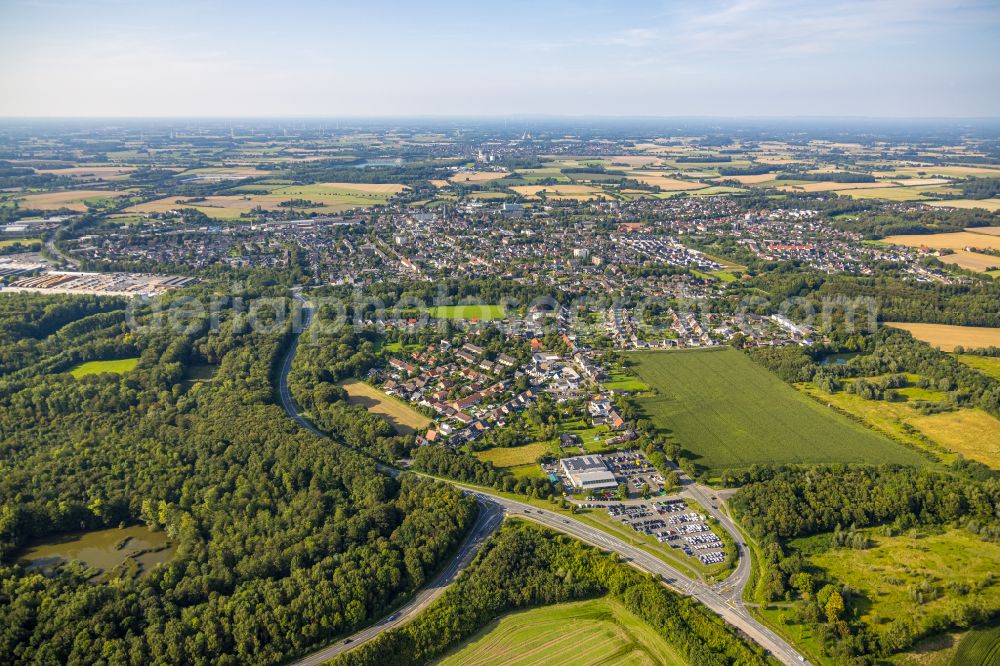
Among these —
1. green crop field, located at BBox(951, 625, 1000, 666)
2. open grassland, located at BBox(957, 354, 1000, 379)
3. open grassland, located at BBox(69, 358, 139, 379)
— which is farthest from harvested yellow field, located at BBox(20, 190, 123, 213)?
open grassland, located at BBox(957, 354, 1000, 379)

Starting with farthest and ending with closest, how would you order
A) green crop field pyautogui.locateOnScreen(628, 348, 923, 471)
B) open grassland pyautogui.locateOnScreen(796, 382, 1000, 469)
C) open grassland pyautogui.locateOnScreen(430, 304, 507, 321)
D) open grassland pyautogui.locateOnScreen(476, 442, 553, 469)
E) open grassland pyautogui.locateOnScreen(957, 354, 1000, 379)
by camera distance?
open grassland pyautogui.locateOnScreen(430, 304, 507, 321)
open grassland pyautogui.locateOnScreen(957, 354, 1000, 379)
open grassland pyautogui.locateOnScreen(796, 382, 1000, 469)
green crop field pyautogui.locateOnScreen(628, 348, 923, 471)
open grassland pyautogui.locateOnScreen(476, 442, 553, 469)

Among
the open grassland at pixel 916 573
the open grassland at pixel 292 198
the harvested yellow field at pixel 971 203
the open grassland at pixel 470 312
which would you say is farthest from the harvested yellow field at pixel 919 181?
the open grassland at pixel 916 573

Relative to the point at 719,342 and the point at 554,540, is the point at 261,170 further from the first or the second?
the point at 554,540

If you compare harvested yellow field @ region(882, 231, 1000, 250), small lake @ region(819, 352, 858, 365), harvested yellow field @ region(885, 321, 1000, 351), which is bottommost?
small lake @ region(819, 352, 858, 365)

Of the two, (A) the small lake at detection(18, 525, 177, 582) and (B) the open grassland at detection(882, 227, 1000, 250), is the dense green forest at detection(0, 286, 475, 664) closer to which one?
(A) the small lake at detection(18, 525, 177, 582)

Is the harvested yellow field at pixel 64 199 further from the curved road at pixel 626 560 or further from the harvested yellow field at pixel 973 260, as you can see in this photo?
the harvested yellow field at pixel 973 260

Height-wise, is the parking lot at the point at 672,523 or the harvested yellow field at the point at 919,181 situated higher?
the harvested yellow field at the point at 919,181
